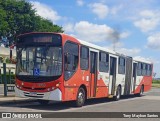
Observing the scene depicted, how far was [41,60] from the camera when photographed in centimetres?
1686

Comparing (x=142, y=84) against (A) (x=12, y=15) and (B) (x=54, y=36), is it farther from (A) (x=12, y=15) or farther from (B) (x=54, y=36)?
(A) (x=12, y=15)

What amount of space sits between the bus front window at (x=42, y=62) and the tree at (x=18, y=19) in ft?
159

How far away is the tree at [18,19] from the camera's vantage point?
66375 mm

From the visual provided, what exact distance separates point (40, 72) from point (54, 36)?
1.71 meters

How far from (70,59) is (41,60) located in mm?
1384

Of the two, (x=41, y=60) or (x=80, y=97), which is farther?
(x=80, y=97)

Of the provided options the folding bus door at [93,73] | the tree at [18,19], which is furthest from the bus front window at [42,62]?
the tree at [18,19]

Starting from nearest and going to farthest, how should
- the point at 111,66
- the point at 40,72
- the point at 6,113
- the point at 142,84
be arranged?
the point at 6,113, the point at 40,72, the point at 111,66, the point at 142,84

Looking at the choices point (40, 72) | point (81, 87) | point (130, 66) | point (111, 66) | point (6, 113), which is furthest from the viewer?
point (130, 66)

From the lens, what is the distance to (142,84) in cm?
3188

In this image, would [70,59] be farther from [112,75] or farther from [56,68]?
[112,75]

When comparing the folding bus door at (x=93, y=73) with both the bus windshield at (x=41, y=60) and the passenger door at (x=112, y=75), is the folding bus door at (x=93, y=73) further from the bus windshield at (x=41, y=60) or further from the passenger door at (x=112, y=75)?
the bus windshield at (x=41, y=60)

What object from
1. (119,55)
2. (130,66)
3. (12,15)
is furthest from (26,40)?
(12,15)

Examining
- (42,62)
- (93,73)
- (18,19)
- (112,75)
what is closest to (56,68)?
(42,62)
